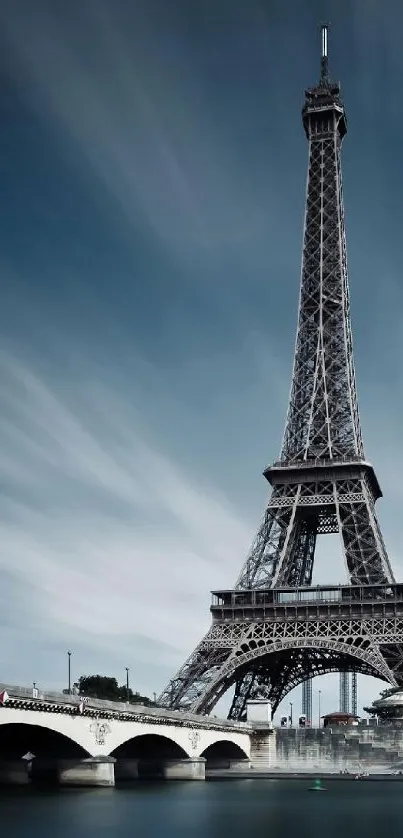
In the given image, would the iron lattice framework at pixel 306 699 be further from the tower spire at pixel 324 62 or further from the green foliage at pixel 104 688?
the tower spire at pixel 324 62

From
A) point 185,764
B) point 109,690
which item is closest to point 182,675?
point 185,764

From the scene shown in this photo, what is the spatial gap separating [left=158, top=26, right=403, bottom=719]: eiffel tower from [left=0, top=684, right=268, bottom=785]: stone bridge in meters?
9.29

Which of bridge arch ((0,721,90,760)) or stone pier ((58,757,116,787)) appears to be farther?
stone pier ((58,757,116,787))

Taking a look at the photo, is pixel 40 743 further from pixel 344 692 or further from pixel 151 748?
pixel 344 692

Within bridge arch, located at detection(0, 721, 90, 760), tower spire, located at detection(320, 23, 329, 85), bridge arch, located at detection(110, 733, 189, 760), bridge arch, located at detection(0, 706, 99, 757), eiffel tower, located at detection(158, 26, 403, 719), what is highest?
tower spire, located at detection(320, 23, 329, 85)

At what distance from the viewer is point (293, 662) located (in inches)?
4906

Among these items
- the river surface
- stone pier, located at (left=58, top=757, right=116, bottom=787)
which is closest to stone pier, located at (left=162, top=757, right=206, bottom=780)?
the river surface

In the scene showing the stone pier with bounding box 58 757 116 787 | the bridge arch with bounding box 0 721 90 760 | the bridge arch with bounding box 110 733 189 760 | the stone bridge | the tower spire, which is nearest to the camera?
the stone bridge

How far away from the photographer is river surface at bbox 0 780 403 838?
5184 centimetres

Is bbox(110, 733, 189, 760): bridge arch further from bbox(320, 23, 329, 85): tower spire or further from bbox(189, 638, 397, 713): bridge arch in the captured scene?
bbox(320, 23, 329, 85): tower spire

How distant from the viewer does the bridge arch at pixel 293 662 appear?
108938 millimetres

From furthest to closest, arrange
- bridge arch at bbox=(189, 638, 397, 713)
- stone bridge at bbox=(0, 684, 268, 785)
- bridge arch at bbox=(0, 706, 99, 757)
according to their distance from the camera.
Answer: bridge arch at bbox=(189, 638, 397, 713) < stone bridge at bbox=(0, 684, 268, 785) < bridge arch at bbox=(0, 706, 99, 757)

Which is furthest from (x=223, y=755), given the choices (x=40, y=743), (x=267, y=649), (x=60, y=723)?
(x=60, y=723)

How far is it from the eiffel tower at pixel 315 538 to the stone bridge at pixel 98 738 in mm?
9293
